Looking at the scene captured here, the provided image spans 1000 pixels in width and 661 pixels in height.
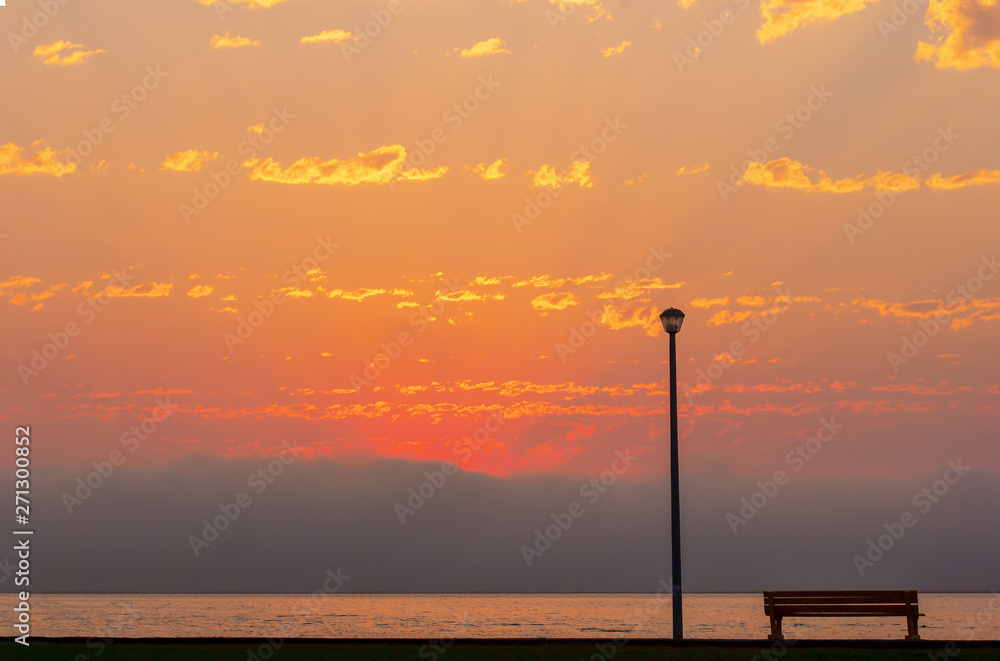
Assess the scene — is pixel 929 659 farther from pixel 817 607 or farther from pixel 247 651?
pixel 247 651

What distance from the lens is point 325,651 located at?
18.5 meters

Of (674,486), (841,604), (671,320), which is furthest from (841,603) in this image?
(671,320)

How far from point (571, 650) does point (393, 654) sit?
11.0 ft

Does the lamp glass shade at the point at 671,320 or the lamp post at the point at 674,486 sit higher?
the lamp glass shade at the point at 671,320

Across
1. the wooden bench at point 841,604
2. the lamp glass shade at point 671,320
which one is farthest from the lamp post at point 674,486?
the wooden bench at point 841,604

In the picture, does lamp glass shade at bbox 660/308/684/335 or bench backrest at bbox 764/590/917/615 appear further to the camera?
lamp glass shade at bbox 660/308/684/335

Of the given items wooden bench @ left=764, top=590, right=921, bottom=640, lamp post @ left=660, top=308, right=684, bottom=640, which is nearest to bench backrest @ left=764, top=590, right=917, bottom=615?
wooden bench @ left=764, top=590, right=921, bottom=640

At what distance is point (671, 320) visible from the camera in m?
22.5

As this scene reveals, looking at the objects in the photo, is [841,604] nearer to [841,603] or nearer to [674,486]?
[841,603]

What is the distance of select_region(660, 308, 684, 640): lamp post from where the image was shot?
68.3ft

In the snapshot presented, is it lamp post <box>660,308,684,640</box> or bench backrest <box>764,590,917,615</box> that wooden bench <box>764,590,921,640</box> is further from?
lamp post <box>660,308,684,640</box>

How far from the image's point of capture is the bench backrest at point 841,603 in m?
22.1

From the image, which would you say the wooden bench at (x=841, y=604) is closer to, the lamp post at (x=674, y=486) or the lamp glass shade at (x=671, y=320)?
the lamp post at (x=674, y=486)

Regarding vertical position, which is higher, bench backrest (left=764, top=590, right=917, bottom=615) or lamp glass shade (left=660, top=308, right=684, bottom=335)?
lamp glass shade (left=660, top=308, right=684, bottom=335)
